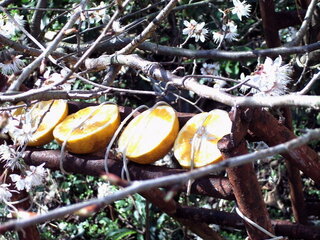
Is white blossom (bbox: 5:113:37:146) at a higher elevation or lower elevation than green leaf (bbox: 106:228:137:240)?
higher

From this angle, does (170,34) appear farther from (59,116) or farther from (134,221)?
(59,116)

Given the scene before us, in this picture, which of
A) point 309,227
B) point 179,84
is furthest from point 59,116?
point 309,227

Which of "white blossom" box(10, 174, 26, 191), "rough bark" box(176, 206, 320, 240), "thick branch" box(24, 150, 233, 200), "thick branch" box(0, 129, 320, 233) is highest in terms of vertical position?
"thick branch" box(0, 129, 320, 233)

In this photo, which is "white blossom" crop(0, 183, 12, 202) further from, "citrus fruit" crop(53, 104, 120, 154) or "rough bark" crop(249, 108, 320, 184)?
"rough bark" crop(249, 108, 320, 184)

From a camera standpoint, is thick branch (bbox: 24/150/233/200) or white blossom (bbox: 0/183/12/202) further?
white blossom (bbox: 0/183/12/202)

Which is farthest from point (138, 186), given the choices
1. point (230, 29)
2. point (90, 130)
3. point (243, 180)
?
point (230, 29)

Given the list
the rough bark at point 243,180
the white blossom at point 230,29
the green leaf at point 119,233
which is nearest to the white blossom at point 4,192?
the rough bark at point 243,180

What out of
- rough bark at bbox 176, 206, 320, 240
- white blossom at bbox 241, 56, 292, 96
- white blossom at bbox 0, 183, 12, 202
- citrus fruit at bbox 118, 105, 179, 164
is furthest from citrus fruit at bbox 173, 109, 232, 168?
white blossom at bbox 0, 183, 12, 202

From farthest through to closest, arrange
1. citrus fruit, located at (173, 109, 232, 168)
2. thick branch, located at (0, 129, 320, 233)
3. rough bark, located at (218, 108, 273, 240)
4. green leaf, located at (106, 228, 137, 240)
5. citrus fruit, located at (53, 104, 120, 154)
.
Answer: green leaf, located at (106, 228, 137, 240), citrus fruit, located at (53, 104, 120, 154), citrus fruit, located at (173, 109, 232, 168), rough bark, located at (218, 108, 273, 240), thick branch, located at (0, 129, 320, 233)
